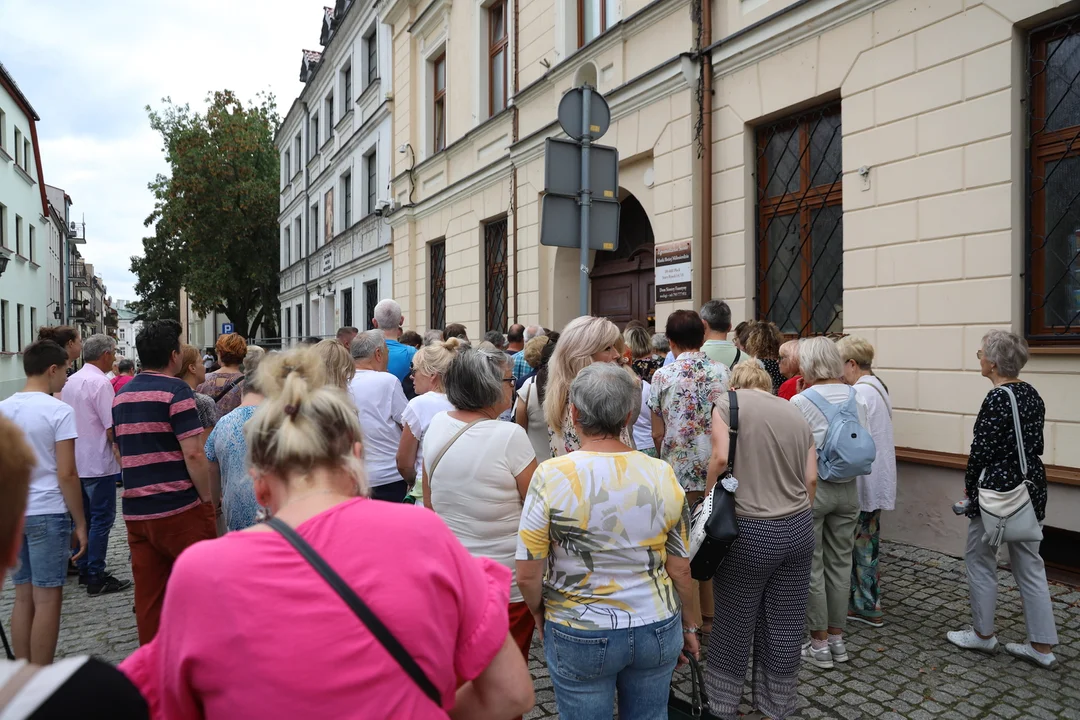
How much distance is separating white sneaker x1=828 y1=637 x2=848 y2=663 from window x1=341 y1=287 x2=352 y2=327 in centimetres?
1854

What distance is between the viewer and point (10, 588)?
5238 mm

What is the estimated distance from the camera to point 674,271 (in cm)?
807

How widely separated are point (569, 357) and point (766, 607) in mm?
1455

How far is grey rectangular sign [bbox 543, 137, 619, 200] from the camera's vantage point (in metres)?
5.11

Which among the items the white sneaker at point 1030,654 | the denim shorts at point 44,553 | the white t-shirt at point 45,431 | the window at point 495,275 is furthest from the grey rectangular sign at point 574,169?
the window at point 495,275

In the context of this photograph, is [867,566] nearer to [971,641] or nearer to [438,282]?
[971,641]

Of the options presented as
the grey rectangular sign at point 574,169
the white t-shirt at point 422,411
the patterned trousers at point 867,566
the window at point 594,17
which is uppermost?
the window at point 594,17

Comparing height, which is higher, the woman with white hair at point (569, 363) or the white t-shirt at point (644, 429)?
the woman with white hair at point (569, 363)

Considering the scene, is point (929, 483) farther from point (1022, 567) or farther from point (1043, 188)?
point (1043, 188)

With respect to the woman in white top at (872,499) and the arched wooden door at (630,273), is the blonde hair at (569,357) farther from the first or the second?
the arched wooden door at (630,273)

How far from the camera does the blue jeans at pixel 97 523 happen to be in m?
5.54

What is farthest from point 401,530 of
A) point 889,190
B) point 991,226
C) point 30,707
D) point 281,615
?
point 889,190

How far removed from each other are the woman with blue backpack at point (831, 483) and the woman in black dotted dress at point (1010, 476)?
63 centimetres

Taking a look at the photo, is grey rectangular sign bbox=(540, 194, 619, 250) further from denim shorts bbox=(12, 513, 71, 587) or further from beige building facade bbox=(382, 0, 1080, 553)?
denim shorts bbox=(12, 513, 71, 587)
